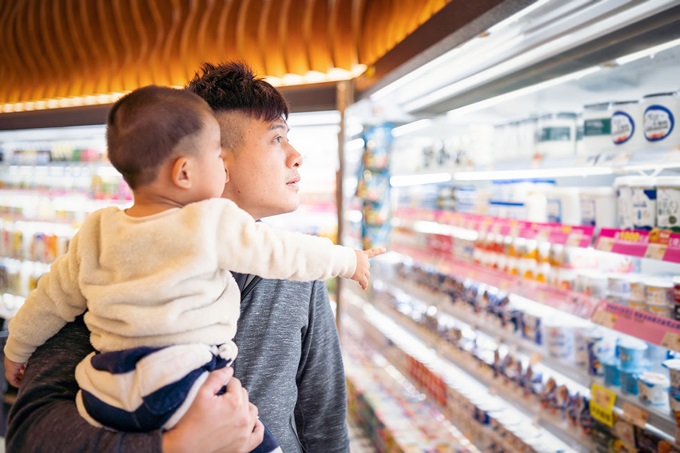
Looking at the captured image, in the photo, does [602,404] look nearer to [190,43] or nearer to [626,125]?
[626,125]

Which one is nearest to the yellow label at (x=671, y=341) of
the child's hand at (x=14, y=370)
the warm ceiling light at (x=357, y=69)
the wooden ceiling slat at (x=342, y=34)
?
the child's hand at (x=14, y=370)

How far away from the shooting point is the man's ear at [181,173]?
3.24 ft

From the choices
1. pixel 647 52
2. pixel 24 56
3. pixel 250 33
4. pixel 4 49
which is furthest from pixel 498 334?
pixel 4 49

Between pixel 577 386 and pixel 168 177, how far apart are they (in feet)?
5.98

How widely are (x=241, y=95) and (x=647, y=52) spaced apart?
4.49ft

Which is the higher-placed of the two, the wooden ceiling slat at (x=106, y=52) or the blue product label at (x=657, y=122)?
the wooden ceiling slat at (x=106, y=52)

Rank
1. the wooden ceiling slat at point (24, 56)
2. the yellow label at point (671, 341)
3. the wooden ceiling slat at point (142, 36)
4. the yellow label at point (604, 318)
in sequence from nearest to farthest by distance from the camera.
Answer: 1. the yellow label at point (671, 341)
2. the yellow label at point (604, 318)
3. the wooden ceiling slat at point (142, 36)
4. the wooden ceiling slat at point (24, 56)

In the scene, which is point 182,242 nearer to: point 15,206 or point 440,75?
point 440,75

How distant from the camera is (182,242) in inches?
37.6

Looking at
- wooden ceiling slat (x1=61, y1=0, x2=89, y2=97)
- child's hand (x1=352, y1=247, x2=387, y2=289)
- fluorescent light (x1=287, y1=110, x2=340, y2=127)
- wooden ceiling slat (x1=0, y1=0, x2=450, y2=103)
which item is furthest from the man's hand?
wooden ceiling slat (x1=61, y1=0, x2=89, y2=97)

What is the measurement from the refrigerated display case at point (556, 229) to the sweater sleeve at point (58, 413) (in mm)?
1441

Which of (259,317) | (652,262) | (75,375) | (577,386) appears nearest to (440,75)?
(652,262)

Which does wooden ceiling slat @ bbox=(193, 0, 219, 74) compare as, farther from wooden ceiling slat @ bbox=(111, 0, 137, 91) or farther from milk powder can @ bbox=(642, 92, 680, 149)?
milk powder can @ bbox=(642, 92, 680, 149)

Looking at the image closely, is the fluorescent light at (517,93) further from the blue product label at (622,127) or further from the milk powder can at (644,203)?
the milk powder can at (644,203)
